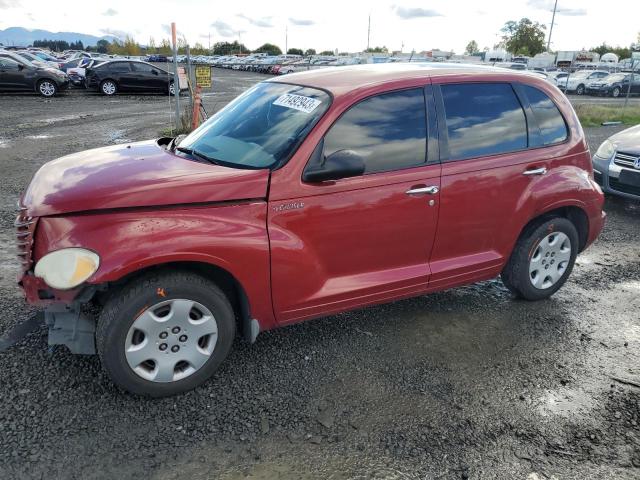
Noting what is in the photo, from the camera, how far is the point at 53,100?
60.7ft

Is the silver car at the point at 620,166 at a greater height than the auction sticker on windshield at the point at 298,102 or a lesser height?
lesser

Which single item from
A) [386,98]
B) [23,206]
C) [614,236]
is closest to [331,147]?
[386,98]

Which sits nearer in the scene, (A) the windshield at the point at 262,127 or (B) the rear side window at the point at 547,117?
(A) the windshield at the point at 262,127

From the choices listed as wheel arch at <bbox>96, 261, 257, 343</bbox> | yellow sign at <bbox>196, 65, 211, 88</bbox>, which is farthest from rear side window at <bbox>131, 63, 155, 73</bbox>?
wheel arch at <bbox>96, 261, 257, 343</bbox>

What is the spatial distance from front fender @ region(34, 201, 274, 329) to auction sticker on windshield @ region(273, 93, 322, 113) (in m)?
0.80

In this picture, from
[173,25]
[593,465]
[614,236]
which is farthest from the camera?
[173,25]

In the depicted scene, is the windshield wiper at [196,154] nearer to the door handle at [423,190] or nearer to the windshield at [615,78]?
the door handle at [423,190]

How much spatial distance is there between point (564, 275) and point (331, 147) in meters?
2.57

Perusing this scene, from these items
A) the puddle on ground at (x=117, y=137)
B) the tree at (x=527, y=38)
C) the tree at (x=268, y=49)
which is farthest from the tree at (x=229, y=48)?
the puddle on ground at (x=117, y=137)

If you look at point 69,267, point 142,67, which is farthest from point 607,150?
point 142,67

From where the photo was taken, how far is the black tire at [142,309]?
9.01ft

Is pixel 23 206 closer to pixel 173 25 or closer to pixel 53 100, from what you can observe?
pixel 173 25

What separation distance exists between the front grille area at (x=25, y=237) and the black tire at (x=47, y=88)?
19.1 metres

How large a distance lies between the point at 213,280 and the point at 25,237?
1.06m
